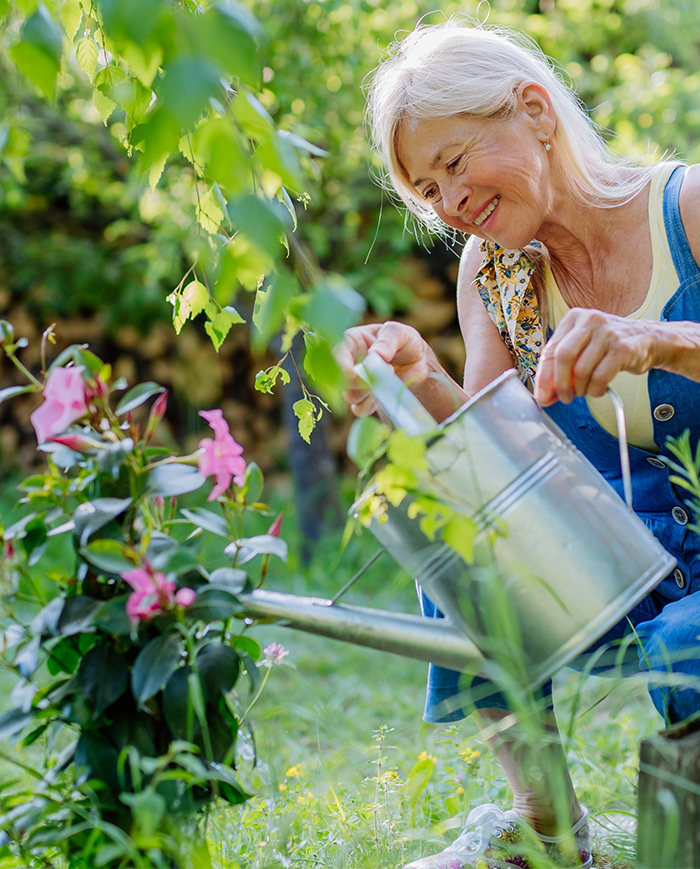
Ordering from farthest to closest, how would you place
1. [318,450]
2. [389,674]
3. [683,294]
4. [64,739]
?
[318,450], [389,674], [64,739], [683,294]

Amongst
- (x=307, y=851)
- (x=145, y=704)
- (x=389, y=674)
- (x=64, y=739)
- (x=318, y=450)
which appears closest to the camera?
(x=145, y=704)

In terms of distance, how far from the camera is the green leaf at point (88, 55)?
3.96ft

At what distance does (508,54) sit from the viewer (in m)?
1.45

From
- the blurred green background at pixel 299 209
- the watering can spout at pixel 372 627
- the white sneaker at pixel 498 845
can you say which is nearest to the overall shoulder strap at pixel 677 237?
the watering can spout at pixel 372 627

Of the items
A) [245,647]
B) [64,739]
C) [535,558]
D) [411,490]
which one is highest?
[411,490]

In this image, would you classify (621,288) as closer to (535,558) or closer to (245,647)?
(535,558)

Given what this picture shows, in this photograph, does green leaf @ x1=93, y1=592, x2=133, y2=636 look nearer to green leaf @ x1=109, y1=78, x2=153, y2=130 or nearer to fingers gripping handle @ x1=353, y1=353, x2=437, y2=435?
fingers gripping handle @ x1=353, y1=353, x2=437, y2=435

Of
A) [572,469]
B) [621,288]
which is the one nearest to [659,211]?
[621,288]

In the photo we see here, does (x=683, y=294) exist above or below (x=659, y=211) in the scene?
below

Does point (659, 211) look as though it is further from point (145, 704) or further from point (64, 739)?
point (64, 739)

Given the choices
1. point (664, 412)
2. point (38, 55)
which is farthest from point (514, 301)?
point (38, 55)

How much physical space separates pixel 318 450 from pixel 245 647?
3282mm

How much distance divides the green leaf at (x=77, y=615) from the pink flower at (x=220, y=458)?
17 centimetres

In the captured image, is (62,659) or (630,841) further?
(630,841)
